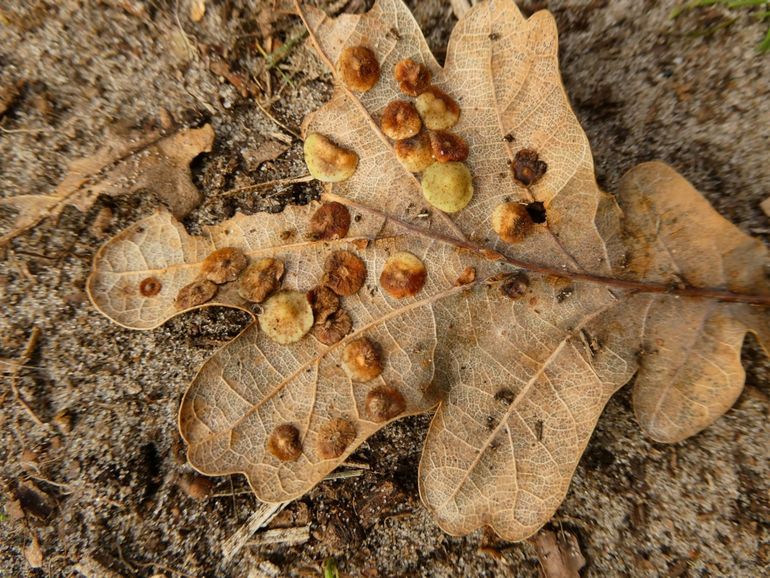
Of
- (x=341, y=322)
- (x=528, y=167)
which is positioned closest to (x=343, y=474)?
(x=341, y=322)

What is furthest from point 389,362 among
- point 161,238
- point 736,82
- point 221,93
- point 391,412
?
point 736,82

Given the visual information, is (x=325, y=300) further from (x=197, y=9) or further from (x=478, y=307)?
(x=197, y=9)

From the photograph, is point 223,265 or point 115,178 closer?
point 223,265

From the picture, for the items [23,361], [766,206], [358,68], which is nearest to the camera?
[358,68]

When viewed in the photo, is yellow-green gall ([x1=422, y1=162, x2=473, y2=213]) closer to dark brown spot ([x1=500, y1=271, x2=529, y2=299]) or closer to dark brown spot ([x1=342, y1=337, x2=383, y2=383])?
dark brown spot ([x1=500, y1=271, x2=529, y2=299])

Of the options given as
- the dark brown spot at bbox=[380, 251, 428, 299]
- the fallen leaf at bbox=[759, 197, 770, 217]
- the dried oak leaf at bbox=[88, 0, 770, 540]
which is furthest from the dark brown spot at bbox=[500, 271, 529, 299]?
the fallen leaf at bbox=[759, 197, 770, 217]

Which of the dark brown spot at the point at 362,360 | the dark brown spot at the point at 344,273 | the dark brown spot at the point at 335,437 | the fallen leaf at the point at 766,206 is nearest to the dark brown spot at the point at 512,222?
the dark brown spot at the point at 344,273
